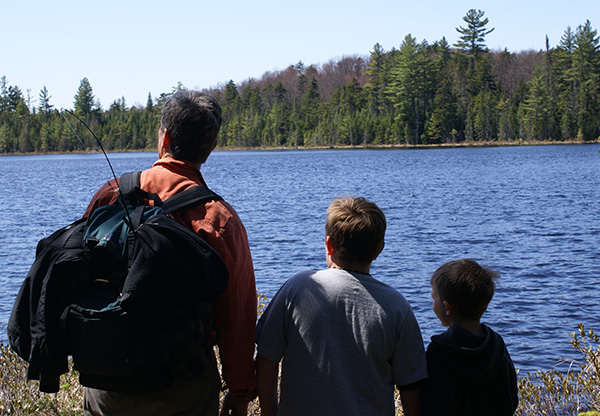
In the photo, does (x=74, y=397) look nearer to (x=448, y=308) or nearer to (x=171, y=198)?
(x=171, y=198)

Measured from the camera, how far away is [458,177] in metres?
41.4

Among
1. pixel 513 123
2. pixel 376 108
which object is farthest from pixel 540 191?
pixel 376 108

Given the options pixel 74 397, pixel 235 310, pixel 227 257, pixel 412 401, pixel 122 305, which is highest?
pixel 227 257

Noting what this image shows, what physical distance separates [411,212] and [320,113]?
3833 inches

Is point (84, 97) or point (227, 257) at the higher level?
point (84, 97)

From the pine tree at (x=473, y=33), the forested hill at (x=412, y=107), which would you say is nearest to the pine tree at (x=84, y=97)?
the forested hill at (x=412, y=107)

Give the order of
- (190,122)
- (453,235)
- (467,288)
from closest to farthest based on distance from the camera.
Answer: (190,122) < (467,288) < (453,235)

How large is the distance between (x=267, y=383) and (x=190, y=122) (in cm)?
120

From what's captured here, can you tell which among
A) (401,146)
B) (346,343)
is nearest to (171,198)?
(346,343)

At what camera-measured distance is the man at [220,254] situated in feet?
7.88

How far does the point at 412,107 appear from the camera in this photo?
345 ft

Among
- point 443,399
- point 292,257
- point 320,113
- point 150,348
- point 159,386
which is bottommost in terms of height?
point 292,257

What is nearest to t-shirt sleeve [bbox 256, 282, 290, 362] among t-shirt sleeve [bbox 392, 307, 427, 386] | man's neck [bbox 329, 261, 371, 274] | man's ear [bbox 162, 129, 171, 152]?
man's neck [bbox 329, 261, 371, 274]

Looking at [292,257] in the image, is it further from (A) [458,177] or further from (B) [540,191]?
(A) [458,177]
